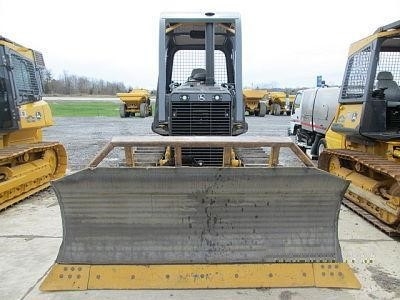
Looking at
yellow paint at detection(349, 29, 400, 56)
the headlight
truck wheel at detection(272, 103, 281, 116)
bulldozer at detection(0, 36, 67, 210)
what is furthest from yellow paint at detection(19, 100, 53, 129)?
truck wheel at detection(272, 103, 281, 116)

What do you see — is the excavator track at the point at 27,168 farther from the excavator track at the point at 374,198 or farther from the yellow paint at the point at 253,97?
the yellow paint at the point at 253,97

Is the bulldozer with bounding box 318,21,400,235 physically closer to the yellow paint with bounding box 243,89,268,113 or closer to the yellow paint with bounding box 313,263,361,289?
the yellow paint with bounding box 313,263,361,289

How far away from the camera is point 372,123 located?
6996 millimetres

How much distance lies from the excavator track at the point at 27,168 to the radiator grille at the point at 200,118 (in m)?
2.75

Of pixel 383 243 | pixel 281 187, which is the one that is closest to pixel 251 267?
pixel 281 187

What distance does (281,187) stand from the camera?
4.25 metres

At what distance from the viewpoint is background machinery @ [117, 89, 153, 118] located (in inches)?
1278

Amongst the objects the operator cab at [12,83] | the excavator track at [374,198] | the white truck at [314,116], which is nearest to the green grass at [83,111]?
the white truck at [314,116]

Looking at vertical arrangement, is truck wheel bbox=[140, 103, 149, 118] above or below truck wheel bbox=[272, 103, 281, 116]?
above

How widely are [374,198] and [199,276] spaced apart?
334 cm

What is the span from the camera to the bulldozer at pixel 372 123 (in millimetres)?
6527

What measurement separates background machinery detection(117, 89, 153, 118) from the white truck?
58.6 ft

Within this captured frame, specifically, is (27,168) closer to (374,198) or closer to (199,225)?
(199,225)

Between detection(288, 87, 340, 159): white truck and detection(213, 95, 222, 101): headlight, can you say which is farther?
detection(288, 87, 340, 159): white truck
